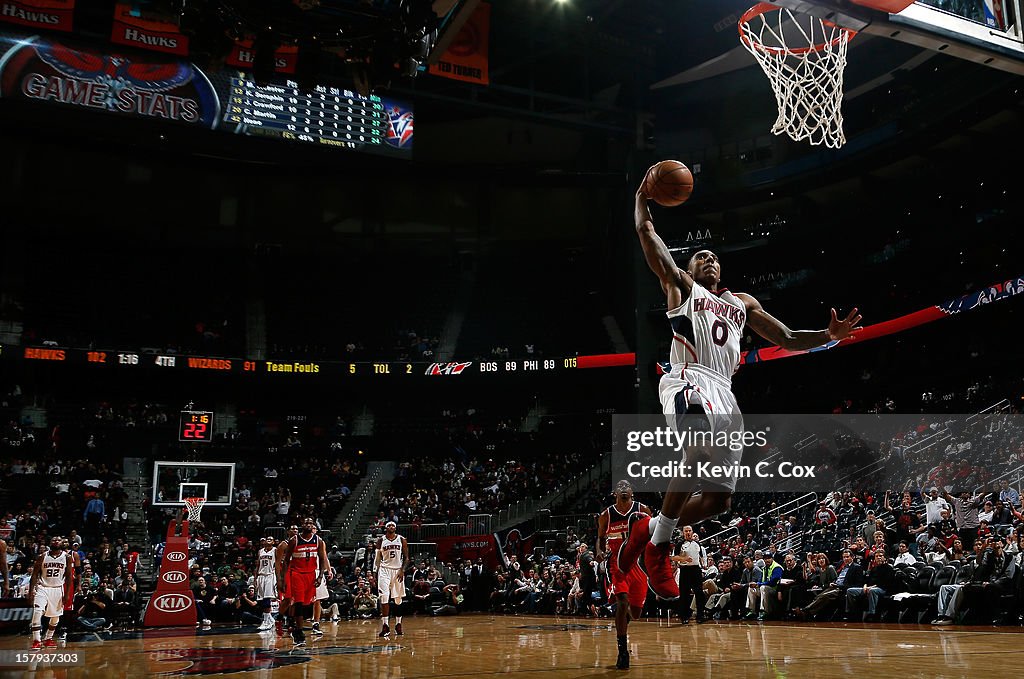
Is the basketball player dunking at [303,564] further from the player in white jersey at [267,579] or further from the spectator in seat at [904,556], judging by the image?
the spectator in seat at [904,556]

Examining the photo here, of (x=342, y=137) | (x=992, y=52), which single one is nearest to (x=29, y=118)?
(x=342, y=137)

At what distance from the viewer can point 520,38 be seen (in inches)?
1028

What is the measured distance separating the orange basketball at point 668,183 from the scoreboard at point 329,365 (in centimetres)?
2241

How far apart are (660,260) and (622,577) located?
317 cm

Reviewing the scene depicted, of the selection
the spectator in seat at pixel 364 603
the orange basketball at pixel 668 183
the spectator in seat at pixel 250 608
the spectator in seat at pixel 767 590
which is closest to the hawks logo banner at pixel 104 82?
the spectator in seat at pixel 250 608

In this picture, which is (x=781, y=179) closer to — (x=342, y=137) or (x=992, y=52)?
(x=342, y=137)

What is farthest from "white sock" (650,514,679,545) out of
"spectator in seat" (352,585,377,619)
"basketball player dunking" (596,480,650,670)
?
"spectator in seat" (352,585,377,619)

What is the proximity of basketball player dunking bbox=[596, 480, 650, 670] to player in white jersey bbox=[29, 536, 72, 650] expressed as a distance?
310 inches

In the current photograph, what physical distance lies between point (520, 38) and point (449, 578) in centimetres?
1581

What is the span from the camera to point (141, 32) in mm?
19562

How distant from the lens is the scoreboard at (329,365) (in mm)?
25828

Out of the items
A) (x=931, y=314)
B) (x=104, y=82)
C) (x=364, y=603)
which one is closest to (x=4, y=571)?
(x=364, y=603)

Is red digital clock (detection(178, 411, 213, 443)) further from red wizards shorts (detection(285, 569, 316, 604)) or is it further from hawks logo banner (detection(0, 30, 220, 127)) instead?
red wizards shorts (detection(285, 569, 316, 604))

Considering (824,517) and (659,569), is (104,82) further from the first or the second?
(659,569)
